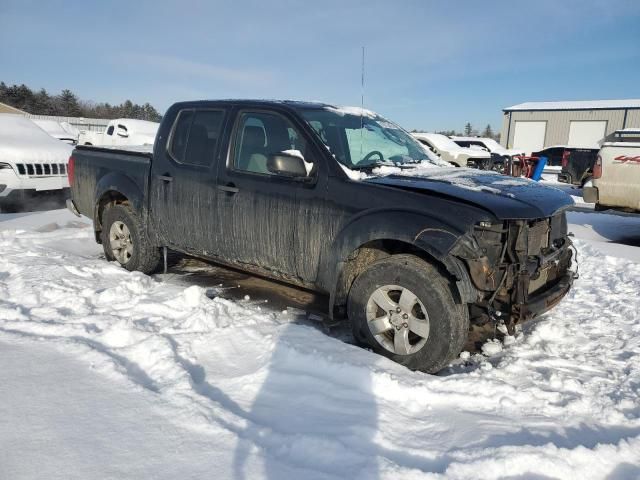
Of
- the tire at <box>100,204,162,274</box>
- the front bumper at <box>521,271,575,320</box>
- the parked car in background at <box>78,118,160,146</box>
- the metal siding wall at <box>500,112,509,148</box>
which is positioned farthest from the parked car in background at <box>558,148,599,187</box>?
the metal siding wall at <box>500,112,509,148</box>

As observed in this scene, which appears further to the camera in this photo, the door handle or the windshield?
the door handle

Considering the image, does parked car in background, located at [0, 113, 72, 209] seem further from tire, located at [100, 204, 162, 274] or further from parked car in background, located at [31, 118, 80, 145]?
parked car in background, located at [31, 118, 80, 145]

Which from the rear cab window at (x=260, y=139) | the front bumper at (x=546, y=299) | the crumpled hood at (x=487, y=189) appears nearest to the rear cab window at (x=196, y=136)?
the rear cab window at (x=260, y=139)

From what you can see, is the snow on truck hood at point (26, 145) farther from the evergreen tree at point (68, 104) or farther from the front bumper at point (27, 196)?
the evergreen tree at point (68, 104)

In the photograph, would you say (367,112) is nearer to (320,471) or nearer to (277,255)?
(277,255)

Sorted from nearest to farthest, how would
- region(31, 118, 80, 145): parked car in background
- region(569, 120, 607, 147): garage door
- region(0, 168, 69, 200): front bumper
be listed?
1. region(0, 168, 69, 200): front bumper
2. region(31, 118, 80, 145): parked car in background
3. region(569, 120, 607, 147): garage door

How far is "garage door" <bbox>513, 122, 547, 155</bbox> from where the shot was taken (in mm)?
40875

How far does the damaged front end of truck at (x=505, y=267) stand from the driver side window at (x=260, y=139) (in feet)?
5.36

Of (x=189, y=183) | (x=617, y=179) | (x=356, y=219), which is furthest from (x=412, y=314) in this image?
(x=617, y=179)

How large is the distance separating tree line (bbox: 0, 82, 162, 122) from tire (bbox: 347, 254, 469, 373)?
Answer: 58.7 meters

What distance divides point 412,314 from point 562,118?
42.9m

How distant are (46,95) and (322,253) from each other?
74.8 m

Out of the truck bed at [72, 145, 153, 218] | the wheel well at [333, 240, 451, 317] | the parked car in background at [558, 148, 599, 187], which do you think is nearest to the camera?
the wheel well at [333, 240, 451, 317]

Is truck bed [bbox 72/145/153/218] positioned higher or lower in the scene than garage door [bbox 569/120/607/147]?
lower
